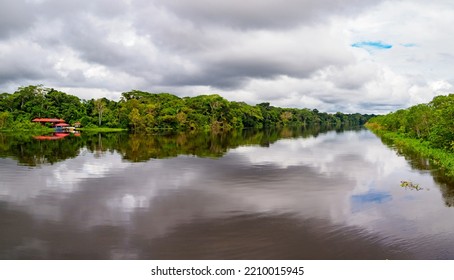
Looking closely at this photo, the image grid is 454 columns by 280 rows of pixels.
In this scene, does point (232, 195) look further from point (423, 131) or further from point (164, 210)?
point (423, 131)

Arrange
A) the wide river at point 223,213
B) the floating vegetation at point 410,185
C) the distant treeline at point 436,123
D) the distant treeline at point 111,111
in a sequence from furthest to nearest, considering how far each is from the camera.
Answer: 1. the distant treeline at point 111,111
2. the distant treeline at point 436,123
3. the floating vegetation at point 410,185
4. the wide river at point 223,213

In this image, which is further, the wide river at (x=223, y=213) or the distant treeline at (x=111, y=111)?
→ the distant treeline at (x=111, y=111)

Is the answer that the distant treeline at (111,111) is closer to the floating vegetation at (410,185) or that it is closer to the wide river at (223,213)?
the wide river at (223,213)

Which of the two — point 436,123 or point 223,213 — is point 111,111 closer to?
point 436,123

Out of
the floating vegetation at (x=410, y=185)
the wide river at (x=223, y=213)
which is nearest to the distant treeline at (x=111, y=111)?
the wide river at (x=223, y=213)

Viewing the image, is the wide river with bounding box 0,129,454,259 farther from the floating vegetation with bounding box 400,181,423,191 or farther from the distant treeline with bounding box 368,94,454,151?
the distant treeline with bounding box 368,94,454,151

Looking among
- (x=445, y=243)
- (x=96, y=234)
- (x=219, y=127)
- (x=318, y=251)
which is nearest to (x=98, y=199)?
(x=96, y=234)

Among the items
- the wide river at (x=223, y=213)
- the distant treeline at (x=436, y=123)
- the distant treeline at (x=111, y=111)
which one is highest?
the distant treeline at (x=111, y=111)

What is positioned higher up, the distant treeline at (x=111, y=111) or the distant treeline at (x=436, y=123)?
the distant treeline at (x=111, y=111)

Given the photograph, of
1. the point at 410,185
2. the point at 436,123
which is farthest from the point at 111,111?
the point at 410,185

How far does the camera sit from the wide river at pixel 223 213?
362 inches

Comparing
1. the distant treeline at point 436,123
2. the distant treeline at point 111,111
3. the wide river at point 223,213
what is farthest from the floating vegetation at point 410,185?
the distant treeline at point 111,111

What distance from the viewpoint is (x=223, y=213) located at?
12.3 metres

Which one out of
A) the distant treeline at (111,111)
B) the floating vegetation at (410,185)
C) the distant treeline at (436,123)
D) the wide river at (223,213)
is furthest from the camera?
the distant treeline at (111,111)
